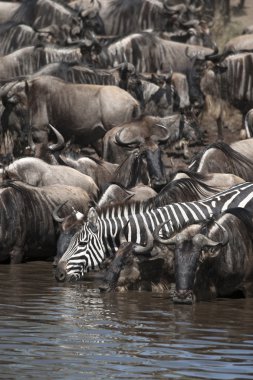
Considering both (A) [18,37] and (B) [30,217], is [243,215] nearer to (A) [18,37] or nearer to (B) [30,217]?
(B) [30,217]

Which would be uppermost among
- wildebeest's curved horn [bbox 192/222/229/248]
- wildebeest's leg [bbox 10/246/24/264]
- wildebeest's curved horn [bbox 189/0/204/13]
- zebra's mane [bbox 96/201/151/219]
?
wildebeest's curved horn [bbox 189/0/204/13]

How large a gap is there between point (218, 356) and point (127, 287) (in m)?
3.96

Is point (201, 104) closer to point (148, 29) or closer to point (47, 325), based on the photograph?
point (148, 29)

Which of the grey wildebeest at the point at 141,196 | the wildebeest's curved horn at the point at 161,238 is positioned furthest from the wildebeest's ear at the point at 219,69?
the wildebeest's curved horn at the point at 161,238

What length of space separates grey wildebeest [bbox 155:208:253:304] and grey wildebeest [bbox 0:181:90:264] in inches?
131

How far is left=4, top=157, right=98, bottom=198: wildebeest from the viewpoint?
19469 millimetres

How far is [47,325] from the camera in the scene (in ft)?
40.3

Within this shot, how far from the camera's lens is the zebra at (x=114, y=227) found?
15.5 m

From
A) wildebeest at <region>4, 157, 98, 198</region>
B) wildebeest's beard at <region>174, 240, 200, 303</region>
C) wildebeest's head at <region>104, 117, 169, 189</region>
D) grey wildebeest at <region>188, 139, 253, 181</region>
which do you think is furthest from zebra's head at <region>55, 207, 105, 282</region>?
grey wildebeest at <region>188, 139, 253, 181</region>

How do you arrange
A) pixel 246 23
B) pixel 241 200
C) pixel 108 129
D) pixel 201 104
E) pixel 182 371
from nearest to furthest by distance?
pixel 182 371
pixel 241 200
pixel 108 129
pixel 201 104
pixel 246 23

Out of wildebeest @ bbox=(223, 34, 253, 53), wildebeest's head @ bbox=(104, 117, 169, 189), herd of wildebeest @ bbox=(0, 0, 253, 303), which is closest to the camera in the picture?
herd of wildebeest @ bbox=(0, 0, 253, 303)

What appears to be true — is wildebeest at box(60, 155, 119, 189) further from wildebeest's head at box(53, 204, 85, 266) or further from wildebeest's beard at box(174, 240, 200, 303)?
wildebeest's beard at box(174, 240, 200, 303)

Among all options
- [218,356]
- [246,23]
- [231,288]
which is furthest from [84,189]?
[246,23]

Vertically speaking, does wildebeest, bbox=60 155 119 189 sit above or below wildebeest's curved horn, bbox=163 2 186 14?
below
